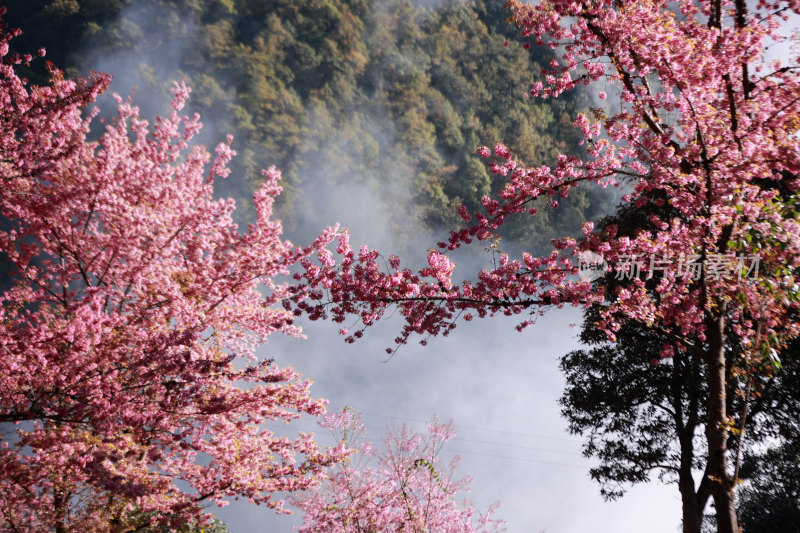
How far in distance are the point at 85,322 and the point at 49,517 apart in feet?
11.3

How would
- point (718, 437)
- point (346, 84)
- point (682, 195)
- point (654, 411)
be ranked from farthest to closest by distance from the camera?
point (346, 84) < point (654, 411) < point (682, 195) < point (718, 437)

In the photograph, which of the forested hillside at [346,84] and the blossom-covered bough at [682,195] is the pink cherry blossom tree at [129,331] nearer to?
the blossom-covered bough at [682,195]

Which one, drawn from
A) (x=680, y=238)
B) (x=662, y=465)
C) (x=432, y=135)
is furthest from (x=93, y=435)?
(x=432, y=135)

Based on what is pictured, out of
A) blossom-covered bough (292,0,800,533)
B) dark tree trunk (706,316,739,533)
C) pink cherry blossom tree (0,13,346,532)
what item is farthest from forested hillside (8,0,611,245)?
dark tree trunk (706,316,739,533)

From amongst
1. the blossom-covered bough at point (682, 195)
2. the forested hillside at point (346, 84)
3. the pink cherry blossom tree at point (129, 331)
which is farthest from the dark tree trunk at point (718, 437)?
the forested hillside at point (346, 84)

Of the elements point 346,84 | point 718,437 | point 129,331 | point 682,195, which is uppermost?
point 346,84

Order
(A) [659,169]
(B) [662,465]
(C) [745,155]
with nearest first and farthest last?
(C) [745,155] < (A) [659,169] < (B) [662,465]

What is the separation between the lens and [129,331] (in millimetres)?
6723

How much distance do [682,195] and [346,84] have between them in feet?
147

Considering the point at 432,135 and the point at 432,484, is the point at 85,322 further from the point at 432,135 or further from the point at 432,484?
the point at 432,135

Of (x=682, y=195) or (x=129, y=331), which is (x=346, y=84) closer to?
(x=129, y=331)

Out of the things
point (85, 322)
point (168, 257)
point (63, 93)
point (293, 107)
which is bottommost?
point (85, 322)

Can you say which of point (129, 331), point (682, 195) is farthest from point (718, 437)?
point (129, 331)

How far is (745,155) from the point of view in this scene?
4332 mm
